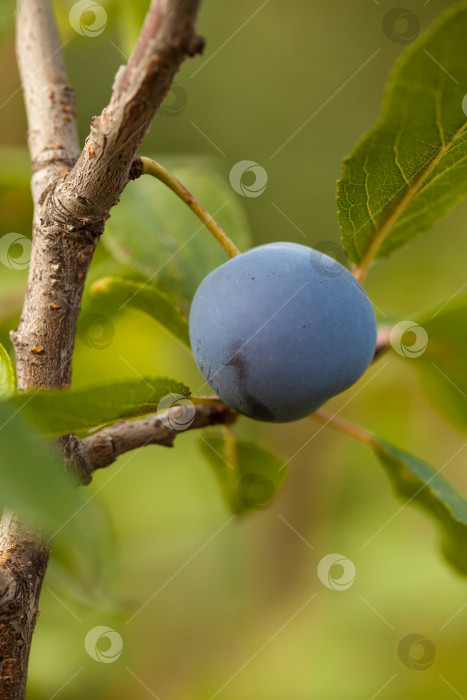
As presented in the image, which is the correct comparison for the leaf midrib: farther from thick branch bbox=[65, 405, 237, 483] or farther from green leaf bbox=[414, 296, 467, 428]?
thick branch bbox=[65, 405, 237, 483]

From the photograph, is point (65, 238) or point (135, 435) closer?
point (65, 238)

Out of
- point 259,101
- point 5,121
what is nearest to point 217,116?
point 259,101

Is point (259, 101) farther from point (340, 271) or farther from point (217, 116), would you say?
point (340, 271)

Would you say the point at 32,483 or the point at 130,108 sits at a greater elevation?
the point at 130,108

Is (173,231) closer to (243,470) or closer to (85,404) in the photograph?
(243,470)

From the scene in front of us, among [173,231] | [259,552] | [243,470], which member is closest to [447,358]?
[243,470]

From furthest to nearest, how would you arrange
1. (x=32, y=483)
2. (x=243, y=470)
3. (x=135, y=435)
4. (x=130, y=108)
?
(x=243, y=470) < (x=135, y=435) < (x=130, y=108) < (x=32, y=483)

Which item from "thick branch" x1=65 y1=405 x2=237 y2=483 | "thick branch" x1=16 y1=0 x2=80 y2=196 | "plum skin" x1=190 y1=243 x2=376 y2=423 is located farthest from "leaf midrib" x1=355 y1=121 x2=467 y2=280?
"thick branch" x1=16 y1=0 x2=80 y2=196
